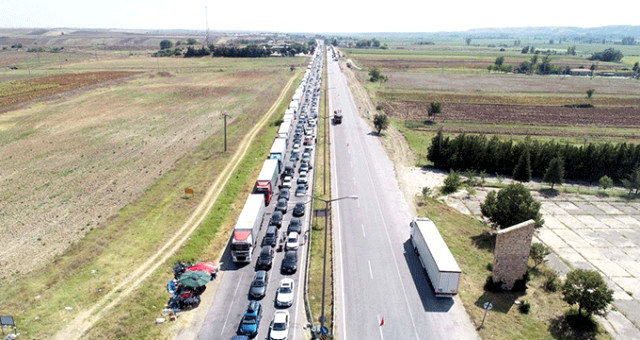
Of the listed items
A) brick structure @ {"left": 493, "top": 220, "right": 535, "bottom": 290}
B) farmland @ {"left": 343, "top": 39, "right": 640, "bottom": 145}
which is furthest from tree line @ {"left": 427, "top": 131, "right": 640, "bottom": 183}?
brick structure @ {"left": 493, "top": 220, "right": 535, "bottom": 290}

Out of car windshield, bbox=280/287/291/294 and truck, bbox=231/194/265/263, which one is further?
truck, bbox=231/194/265/263

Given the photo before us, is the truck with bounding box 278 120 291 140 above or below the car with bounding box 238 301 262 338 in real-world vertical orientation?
above

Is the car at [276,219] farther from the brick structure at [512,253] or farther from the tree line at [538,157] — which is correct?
the tree line at [538,157]

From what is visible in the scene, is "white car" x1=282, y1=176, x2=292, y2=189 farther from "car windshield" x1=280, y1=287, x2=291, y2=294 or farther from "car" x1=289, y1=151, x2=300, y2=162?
"car windshield" x1=280, y1=287, x2=291, y2=294

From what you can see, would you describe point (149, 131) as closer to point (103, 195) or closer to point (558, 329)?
point (103, 195)

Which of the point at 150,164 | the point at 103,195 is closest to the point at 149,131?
the point at 150,164

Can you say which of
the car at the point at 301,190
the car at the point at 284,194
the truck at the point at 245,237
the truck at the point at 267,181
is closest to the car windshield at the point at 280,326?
the truck at the point at 245,237
